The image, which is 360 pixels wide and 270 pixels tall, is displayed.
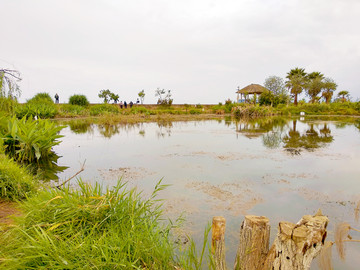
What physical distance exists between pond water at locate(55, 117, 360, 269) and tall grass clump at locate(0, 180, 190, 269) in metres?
0.98

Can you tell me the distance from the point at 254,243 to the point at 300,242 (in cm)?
38

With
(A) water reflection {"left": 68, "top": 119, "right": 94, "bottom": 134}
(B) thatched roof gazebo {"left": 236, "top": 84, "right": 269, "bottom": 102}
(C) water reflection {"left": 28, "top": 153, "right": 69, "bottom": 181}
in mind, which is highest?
(B) thatched roof gazebo {"left": 236, "top": 84, "right": 269, "bottom": 102}

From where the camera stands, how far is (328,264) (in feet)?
5.04

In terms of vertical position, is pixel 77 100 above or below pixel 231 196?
above

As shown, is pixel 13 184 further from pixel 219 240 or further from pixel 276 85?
pixel 276 85

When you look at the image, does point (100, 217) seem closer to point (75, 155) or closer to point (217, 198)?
point (217, 198)

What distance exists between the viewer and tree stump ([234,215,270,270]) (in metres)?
1.77

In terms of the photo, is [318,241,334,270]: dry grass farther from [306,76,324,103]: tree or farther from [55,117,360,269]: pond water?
[306,76,324,103]: tree

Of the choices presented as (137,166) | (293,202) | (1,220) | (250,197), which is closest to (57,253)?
(1,220)

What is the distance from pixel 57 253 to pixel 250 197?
3.12 meters

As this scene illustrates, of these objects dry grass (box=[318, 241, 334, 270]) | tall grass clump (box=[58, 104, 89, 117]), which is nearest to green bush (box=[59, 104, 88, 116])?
tall grass clump (box=[58, 104, 89, 117])

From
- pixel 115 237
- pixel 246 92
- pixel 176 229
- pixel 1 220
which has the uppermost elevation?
pixel 246 92

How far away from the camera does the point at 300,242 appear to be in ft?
5.00

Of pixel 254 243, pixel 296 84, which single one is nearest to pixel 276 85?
pixel 296 84
